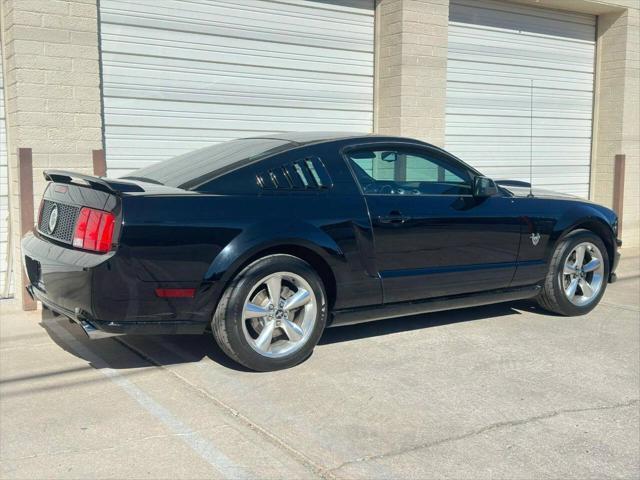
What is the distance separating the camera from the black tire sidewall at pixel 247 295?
4852 mm

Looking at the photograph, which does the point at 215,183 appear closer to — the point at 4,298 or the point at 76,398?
the point at 76,398

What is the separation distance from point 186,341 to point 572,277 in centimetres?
344

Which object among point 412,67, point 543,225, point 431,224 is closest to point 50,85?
point 431,224

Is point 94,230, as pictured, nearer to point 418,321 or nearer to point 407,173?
point 407,173

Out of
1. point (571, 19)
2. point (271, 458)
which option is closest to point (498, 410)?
point (271, 458)

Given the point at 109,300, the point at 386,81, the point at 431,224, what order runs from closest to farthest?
1. the point at 109,300
2. the point at 431,224
3. the point at 386,81

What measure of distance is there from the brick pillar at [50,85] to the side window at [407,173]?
9.37ft

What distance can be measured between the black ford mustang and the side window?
11mm

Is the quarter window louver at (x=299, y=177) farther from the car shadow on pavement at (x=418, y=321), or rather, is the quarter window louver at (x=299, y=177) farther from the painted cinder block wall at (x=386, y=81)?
the painted cinder block wall at (x=386, y=81)

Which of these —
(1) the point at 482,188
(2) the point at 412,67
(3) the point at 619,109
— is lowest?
(1) the point at 482,188

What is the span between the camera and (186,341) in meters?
5.86

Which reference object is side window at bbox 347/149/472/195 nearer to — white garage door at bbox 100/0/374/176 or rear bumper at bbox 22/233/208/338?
rear bumper at bbox 22/233/208/338

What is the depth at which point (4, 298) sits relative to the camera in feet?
24.0

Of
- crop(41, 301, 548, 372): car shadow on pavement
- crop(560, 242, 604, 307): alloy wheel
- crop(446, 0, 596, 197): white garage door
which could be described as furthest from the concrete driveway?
crop(446, 0, 596, 197): white garage door
